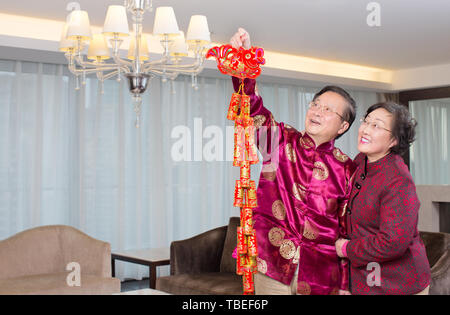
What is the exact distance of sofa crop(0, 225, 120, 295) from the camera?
4020mm

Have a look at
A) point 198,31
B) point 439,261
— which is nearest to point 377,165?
point 198,31

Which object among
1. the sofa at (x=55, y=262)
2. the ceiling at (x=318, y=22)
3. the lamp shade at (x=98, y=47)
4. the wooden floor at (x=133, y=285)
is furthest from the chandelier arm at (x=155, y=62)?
the wooden floor at (x=133, y=285)

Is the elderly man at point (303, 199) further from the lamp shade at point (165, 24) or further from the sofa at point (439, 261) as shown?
the sofa at point (439, 261)

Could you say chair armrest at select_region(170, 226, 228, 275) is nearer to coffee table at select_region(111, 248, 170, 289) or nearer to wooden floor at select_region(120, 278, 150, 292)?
coffee table at select_region(111, 248, 170, 289)

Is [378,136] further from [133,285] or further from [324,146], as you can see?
[133,285]

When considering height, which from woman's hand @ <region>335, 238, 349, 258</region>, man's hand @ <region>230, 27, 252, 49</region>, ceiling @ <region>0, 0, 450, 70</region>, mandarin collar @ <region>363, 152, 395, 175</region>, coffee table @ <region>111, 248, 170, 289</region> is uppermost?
ceiling @ <region>0, 0, 450, 70</region>

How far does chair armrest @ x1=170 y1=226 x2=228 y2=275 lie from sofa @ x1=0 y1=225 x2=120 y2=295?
1.55ft

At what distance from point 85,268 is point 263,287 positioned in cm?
289

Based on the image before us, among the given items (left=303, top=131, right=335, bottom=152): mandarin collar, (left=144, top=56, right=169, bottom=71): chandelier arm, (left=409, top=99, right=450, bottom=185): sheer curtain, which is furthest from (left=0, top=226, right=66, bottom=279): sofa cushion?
(left=409, top=99, right=450, bottom=185): sheer curtain

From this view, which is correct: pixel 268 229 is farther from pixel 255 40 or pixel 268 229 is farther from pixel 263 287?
pixel 255 40

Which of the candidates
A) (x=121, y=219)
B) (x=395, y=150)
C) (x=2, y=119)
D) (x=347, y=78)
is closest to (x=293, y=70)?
(x=347, y=78)

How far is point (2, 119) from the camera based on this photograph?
5094 mm

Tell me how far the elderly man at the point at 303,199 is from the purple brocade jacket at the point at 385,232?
0.23 ft

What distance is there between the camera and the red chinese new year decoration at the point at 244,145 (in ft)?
5.54
